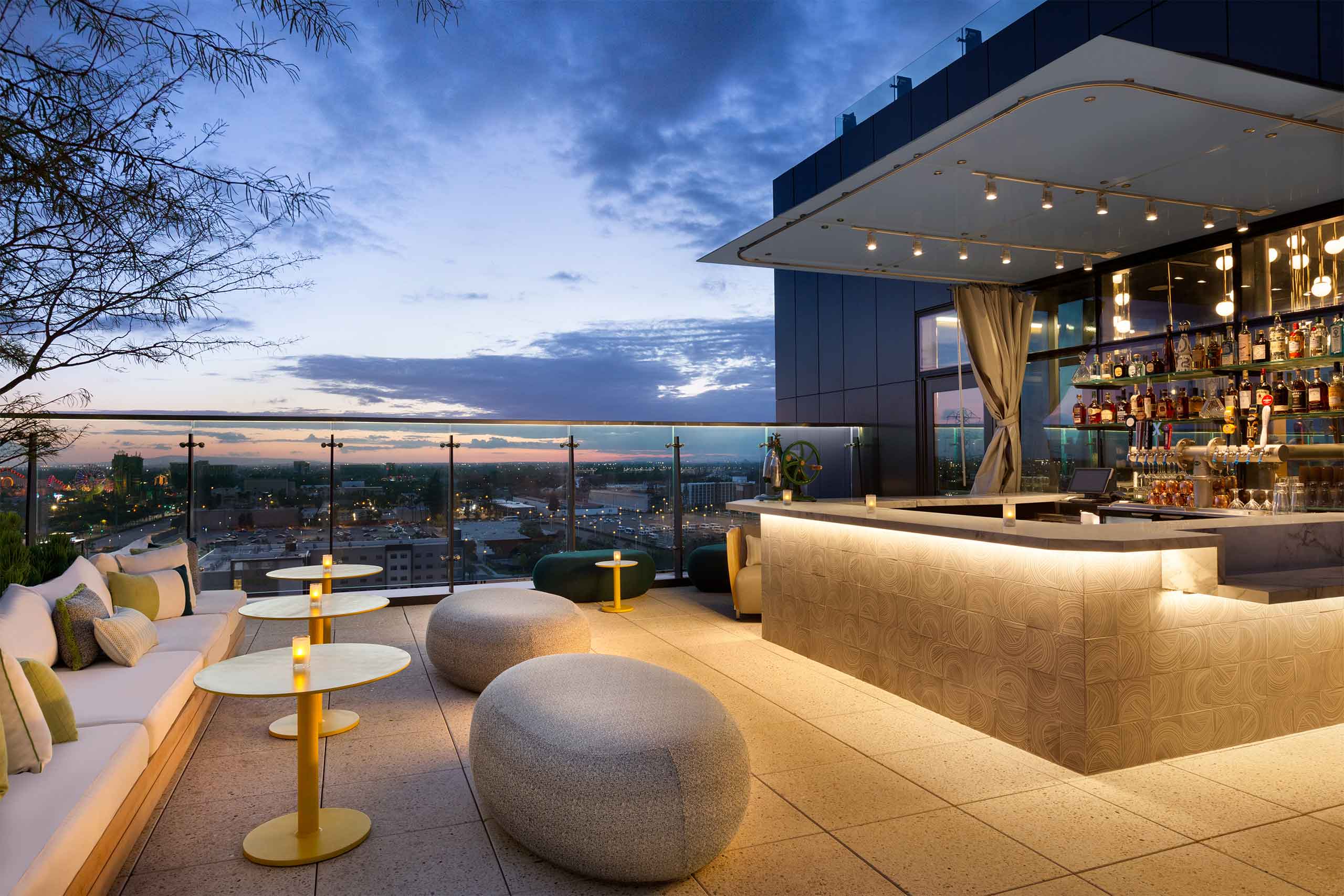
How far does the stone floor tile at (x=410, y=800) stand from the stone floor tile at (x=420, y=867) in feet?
0.24

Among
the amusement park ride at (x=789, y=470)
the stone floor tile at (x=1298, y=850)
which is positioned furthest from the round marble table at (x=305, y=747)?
the amusement park ride at (x=789, y=470)

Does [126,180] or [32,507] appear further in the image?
[32,507]

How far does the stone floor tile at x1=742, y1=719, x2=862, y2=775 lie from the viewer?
11.3 feet

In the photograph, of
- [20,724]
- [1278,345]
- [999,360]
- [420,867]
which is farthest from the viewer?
[999,360]

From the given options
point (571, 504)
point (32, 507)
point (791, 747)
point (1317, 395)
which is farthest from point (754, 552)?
point (32, 507)

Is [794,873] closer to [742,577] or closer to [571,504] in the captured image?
[742,577]

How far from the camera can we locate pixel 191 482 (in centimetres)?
691

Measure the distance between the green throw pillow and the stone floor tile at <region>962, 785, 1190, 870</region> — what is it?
3.18 m

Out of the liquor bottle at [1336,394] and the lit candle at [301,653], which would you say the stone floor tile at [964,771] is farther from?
the liquor bottle at [1336,394]

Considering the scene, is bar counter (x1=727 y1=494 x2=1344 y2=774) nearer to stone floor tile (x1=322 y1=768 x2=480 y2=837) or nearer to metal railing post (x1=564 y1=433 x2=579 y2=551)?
stone floor tile (x1=322 y1=768 x2=480 y2=837)

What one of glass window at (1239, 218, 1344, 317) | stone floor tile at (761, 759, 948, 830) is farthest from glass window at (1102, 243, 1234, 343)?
stone floor tile at (761, 759, 948, 830)

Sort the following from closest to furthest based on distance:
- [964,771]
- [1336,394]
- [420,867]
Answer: [420,867] < [964,771] < [1336,394]

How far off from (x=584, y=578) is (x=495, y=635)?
Answer: 292 centimetres

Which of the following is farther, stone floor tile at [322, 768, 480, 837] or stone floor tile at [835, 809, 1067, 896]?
stone floor tile at [322, 768, 480, 837]
